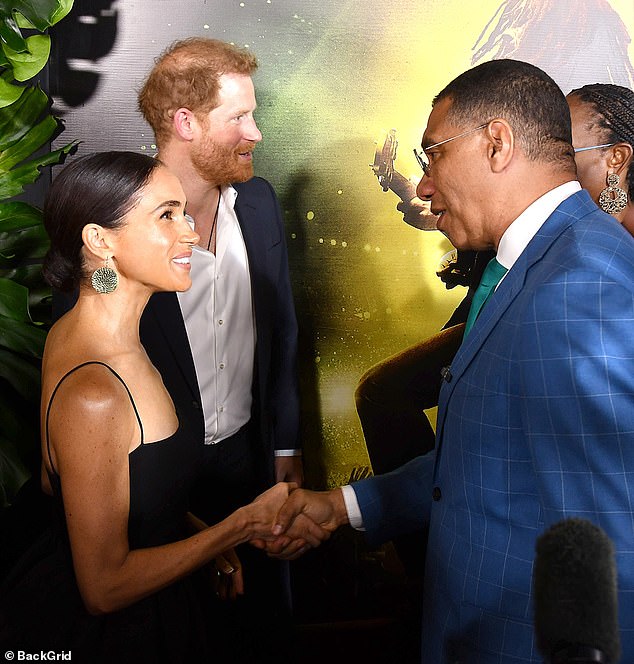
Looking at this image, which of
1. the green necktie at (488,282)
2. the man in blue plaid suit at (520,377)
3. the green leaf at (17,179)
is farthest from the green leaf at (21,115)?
the green necktie at (488,282)

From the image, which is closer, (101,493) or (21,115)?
(101,493)

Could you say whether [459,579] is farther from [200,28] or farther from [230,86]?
[200,28]

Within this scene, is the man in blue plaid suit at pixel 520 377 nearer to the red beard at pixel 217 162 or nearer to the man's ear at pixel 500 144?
the man's ear at pixel 500 144

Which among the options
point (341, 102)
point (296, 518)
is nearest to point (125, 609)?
point (296, 518)

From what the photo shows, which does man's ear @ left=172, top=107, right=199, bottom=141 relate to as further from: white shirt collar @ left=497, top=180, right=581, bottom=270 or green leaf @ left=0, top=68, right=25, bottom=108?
white shirt collar @ left=497, top=180, right=581, bottom=270

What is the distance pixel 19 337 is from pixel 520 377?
1.55m

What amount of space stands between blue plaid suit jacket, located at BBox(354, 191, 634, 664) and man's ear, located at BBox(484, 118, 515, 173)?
19cm

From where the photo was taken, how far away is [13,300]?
2.32 metres

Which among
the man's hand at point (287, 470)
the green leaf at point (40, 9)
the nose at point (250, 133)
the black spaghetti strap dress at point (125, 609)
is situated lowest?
the man's hand at point (287, 470)

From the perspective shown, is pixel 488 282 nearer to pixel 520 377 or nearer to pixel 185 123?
pixel 520 377

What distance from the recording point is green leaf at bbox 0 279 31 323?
231cm

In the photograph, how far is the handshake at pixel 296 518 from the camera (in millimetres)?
2160

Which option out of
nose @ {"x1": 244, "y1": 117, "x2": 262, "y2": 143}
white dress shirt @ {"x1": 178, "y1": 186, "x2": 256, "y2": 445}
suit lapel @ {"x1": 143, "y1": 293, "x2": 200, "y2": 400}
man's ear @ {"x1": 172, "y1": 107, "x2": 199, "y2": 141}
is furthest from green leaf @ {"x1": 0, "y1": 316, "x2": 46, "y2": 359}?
nose @ {"x1": 244, "y1": 117, "x2": 262, "y2": 143}

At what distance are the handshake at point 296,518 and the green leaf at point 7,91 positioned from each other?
4.67ft
